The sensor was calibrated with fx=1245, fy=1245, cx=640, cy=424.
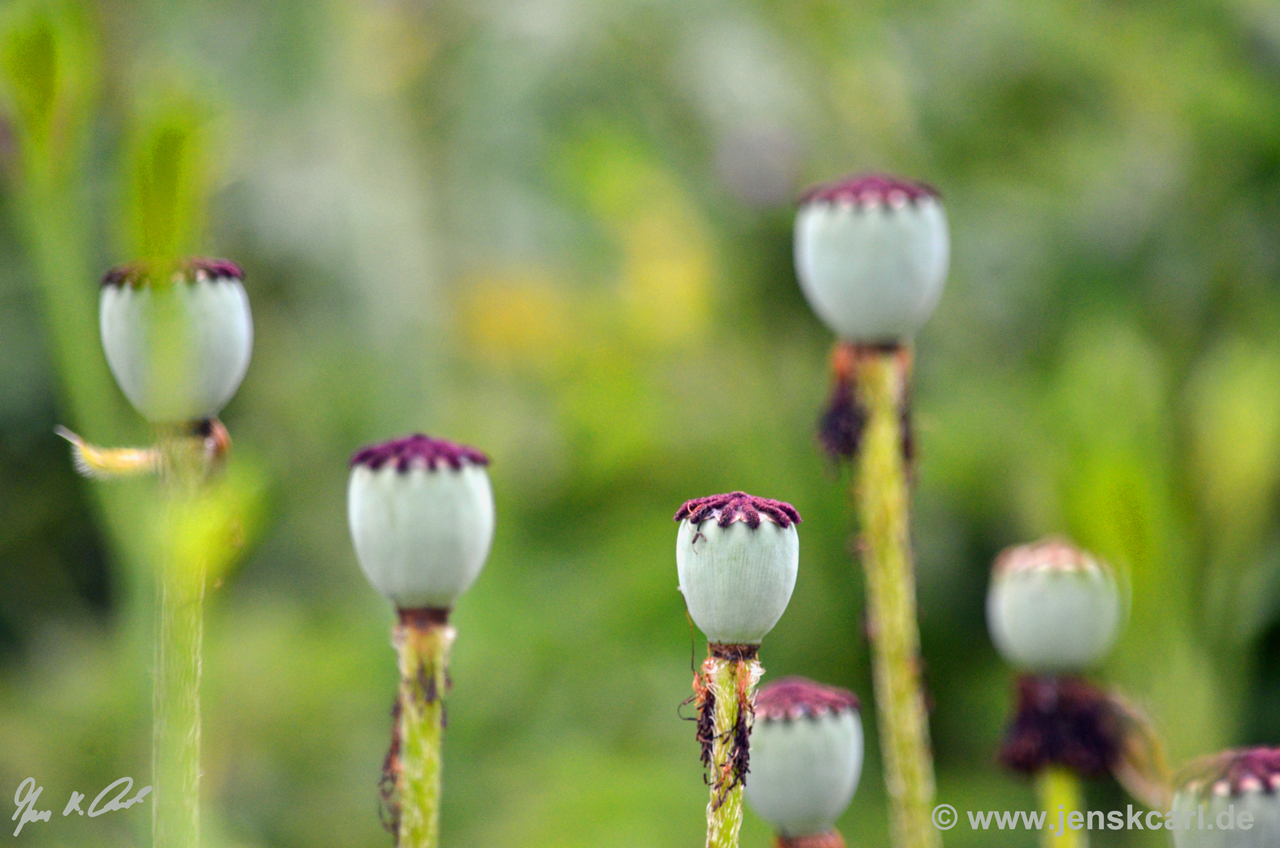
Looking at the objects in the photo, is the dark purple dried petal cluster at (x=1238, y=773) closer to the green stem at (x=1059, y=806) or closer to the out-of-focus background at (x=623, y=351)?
the green stem at (x=1059, y=806)

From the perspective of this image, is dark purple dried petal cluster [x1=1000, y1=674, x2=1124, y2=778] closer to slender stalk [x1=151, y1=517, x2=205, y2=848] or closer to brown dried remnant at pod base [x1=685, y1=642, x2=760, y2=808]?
brown dried remnant at pod base [x1=685, y1=642, x2=760, y2=808]

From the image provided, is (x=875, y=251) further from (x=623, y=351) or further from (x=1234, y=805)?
(x=623, y=351)

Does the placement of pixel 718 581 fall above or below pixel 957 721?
below

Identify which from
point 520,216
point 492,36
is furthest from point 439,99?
point 520,216

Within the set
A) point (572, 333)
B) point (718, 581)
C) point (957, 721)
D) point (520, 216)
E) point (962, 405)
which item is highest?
point (520, 216)

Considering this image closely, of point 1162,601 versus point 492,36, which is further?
point 492,36

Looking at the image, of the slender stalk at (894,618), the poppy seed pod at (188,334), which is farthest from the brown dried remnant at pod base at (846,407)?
the poppy seed pod at (188,334)

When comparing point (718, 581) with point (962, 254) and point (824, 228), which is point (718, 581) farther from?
point (962, 254)
